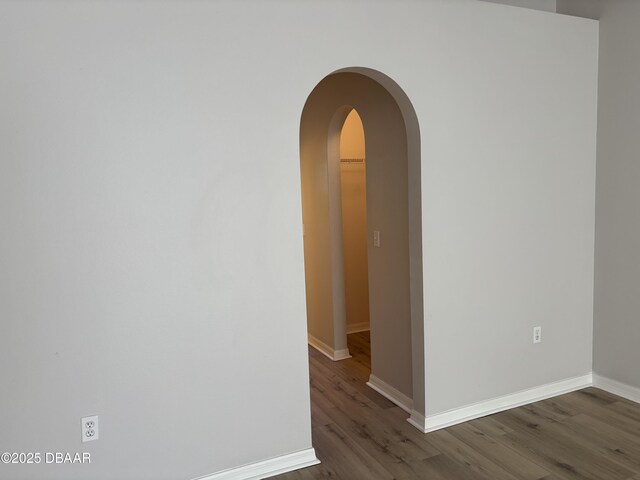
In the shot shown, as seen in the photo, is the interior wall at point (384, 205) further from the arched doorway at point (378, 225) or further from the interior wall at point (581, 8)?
the interior wall at point (581, 8)

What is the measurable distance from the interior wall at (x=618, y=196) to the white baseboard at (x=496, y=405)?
0.85 feet

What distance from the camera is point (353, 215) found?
5.16 m

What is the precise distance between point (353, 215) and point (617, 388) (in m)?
2.70

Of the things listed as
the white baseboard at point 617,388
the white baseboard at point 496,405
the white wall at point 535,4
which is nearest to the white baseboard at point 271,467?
the white baseboard at point 496,405

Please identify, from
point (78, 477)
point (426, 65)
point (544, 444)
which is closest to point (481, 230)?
point (426, 65)

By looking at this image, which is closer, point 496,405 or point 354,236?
point 496,405

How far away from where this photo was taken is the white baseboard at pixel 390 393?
3334mm

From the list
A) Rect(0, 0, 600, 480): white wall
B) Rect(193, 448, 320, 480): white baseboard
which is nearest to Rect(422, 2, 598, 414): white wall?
Rect(0, 0, 600, 480): white wall

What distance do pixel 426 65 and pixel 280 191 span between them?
114 cm

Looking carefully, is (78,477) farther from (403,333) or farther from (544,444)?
(544,444)

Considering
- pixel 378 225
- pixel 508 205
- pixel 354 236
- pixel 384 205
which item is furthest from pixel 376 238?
pixel 354 236

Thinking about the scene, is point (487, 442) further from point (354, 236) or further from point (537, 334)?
point (354, 236)

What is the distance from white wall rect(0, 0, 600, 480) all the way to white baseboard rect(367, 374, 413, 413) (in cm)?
33

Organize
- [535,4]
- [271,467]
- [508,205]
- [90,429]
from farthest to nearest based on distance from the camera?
[535,4], [508,205], [271,467], [90,429]
